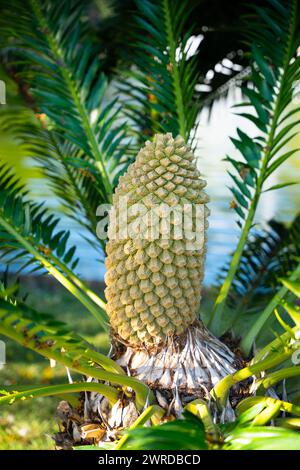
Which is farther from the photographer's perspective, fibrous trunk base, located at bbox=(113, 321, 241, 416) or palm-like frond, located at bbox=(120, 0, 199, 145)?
palm-like frond, located at bbox=(120, 0, 199, 145)

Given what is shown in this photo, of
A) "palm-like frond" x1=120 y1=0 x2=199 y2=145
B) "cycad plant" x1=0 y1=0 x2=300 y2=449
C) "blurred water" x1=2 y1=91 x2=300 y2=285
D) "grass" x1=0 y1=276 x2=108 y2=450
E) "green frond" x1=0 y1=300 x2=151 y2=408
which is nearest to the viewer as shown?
"green frond" x1=0 y1=300 x2=151 y2=408

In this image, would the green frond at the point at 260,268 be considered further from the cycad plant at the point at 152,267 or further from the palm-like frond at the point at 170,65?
the palm-like frond at the point at 170,65

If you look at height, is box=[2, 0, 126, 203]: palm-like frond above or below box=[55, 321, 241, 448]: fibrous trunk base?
above

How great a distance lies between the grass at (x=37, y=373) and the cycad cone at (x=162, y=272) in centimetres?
35

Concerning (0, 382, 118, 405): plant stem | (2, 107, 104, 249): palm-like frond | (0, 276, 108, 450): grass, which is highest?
(2, 107, 104, 249): palm-like frond

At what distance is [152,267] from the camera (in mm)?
1342

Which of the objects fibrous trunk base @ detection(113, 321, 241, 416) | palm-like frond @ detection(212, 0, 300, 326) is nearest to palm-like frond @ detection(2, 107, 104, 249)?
palm-like frond @ detection(212, 0, 300, 326)

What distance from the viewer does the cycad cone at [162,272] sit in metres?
1.34

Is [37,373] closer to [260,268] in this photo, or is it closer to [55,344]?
[260,268]

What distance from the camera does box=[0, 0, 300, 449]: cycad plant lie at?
1.09 m

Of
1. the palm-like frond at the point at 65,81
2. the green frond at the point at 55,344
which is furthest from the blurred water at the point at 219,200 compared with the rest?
the green frond at the point at 55,344

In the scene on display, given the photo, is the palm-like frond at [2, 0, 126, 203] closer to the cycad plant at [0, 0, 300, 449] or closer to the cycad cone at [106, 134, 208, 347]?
the cycad plant at [0, 0, 300, 449]

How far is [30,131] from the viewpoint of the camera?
6.94 feet
